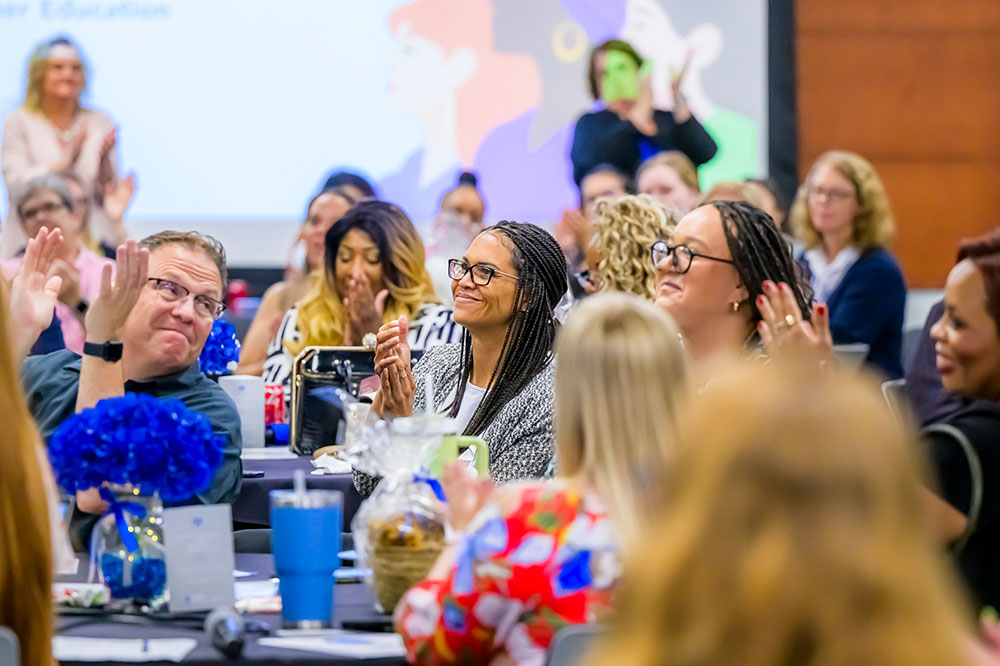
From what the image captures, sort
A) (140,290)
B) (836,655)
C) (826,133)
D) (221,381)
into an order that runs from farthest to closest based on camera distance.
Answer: (826,133) < (221,381) < (140,290) < (836,655)

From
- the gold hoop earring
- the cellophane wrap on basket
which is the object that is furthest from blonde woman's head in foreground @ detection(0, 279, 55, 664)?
the gold hoop earring

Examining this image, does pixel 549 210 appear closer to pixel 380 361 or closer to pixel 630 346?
pixel 380 361

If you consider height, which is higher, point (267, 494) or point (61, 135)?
point (61, 135)

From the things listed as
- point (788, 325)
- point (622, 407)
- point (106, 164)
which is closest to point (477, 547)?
point (622, 407)

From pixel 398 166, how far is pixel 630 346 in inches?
235

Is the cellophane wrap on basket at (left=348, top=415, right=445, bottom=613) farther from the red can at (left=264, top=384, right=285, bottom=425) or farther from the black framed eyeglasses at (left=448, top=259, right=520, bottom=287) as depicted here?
the red can at (left=264, top=384, right=285, bottom=425)

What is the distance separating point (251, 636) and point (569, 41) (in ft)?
19.9

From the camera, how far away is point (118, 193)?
7.00 m

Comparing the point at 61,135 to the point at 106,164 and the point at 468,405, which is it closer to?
the point at 106,164

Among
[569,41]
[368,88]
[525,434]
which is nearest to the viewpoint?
[525,434]

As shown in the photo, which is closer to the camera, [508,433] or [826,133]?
[508,433]

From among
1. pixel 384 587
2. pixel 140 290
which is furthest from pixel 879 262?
pixel 384 587

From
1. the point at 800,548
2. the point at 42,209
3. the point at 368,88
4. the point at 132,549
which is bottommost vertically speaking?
the point at 132,549

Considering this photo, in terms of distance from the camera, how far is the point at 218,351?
400cm
